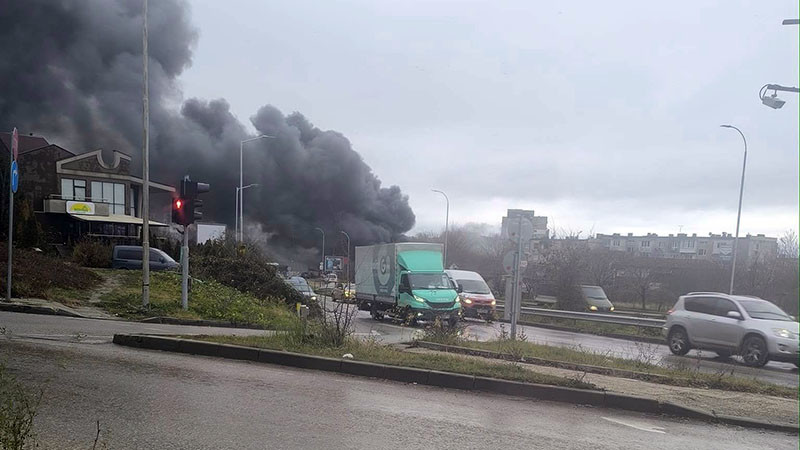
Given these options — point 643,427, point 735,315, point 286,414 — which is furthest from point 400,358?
point 735,315

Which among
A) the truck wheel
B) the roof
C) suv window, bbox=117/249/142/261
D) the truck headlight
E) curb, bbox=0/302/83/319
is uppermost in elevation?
the roof

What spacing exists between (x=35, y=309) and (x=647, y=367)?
1266 cm

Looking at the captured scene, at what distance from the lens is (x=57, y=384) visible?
5.35 meters

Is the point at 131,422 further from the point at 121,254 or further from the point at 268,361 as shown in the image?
the point at 121,254

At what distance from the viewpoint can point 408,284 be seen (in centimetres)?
1727

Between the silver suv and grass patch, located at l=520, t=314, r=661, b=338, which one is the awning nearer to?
grass patch, located at l=520, t=314, r=661, b=338

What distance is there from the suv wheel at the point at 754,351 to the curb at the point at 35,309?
14243mm

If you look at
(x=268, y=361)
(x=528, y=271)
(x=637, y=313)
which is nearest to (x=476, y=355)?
(x=268, y=361)

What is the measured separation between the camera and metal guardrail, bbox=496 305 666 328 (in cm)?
1535

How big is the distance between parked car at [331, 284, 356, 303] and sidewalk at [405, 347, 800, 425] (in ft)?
11.2

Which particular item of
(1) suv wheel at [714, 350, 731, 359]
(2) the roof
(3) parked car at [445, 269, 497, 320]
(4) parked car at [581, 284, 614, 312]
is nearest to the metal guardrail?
(4) parked car at [581, 284, 614, 312]

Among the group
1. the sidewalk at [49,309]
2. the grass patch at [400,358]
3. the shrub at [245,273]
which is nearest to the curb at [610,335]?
the shrub at [245,273]

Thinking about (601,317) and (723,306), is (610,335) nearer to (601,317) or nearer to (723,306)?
(601,317)

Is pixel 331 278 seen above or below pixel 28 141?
below
